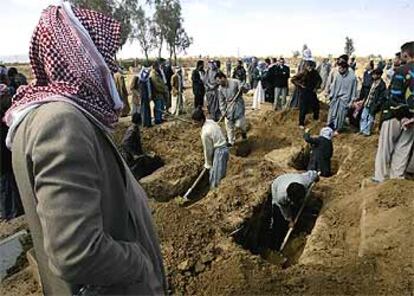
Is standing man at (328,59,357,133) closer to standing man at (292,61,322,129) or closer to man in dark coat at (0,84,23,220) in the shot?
standing man at (292,61,322,129)

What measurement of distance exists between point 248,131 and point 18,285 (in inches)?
304

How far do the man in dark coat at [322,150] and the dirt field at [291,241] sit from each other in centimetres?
35

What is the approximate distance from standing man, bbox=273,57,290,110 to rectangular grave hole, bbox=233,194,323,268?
5.75 m

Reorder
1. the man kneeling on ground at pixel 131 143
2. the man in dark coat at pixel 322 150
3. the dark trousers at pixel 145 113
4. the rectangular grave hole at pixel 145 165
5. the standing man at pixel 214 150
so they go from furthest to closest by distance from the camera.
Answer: the dark trousers at pixel 145 113 < the rectangular grave hole at pixel 145 165 < the man kneeling on ground at pixel 131 143 < the man in dark coat at pixel 322 150 < the standing man at pixel 214 150

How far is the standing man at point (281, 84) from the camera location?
38.1 feet

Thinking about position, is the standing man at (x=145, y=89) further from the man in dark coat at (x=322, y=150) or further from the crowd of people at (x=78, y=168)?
the crowd of people at (x=78, y=168)

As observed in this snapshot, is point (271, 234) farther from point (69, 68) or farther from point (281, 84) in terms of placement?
point (281, 84)

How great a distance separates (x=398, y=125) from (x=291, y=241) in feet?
7.37

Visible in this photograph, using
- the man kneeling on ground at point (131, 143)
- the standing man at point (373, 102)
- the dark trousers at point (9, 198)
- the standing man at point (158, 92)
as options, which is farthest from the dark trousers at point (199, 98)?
the dark trousers at point (9, 198)

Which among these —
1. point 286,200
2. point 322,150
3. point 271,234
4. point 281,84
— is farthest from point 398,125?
point 281,84

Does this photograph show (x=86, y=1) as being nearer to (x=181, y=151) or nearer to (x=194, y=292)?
(x=181, y=151)

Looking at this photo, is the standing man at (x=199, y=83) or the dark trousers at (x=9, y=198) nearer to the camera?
the dark trousers at (x=9, y=198)

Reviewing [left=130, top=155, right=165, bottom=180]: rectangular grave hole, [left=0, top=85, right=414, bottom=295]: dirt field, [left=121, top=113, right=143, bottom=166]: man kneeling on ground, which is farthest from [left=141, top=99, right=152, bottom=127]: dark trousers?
[left=121, top=113, right=143, bottom=166]: man kneeling on ground

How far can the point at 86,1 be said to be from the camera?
2964cm
